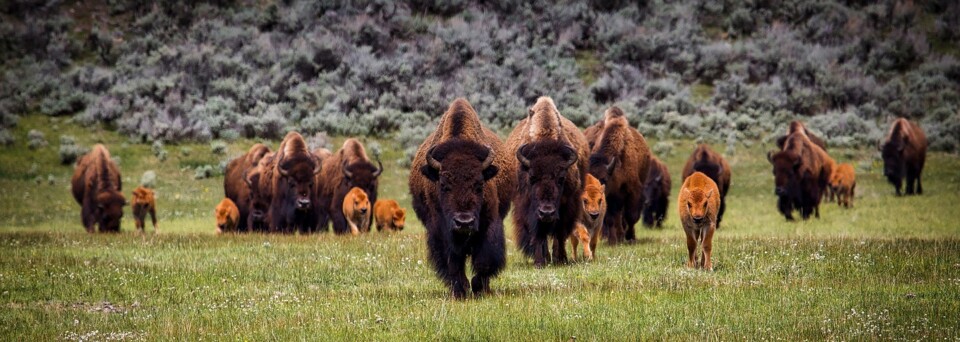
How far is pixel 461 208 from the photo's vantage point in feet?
32.1

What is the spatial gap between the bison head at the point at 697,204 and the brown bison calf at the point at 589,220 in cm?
189

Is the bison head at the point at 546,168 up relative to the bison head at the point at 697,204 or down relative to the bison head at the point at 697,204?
up

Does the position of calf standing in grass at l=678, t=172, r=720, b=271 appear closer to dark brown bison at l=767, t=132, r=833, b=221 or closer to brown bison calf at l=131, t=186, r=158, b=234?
dark brown bison at l=767, t=132, r=833, b=221

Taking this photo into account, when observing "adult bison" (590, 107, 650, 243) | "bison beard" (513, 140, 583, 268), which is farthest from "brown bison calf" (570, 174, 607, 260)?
"adult bison" (590, 107, 650, 243)

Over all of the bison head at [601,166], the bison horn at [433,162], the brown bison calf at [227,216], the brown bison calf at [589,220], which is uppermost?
the bison horn at [433,162]

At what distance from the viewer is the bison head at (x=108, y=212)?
21.1 m

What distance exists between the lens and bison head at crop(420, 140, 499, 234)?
9750 millimetres

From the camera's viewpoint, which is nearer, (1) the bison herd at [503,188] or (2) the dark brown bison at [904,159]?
(1) the bison herd at [503,188]

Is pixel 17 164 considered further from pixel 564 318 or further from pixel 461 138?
pixel 564 318

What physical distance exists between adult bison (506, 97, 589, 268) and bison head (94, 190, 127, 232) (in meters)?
10.0

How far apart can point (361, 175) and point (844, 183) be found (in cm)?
1198

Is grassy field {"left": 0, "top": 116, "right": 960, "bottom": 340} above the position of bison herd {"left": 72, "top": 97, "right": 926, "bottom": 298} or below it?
below

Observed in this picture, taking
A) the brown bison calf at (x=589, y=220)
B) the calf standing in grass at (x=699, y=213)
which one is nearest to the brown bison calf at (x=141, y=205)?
the brown bison calf at (x=589, y=220)

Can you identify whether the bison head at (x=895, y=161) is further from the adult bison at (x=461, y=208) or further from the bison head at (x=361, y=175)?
the adult bison at (x=461, y=208)
